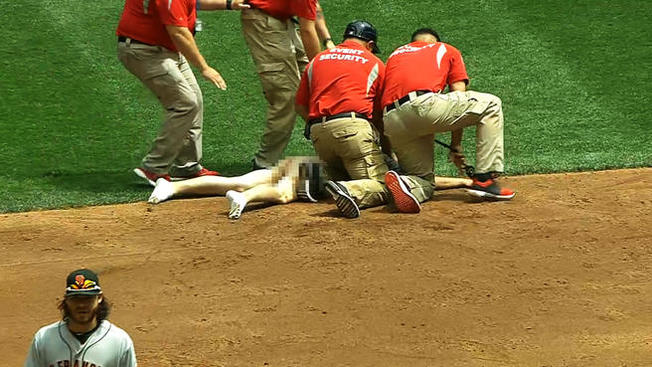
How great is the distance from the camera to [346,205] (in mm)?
8703

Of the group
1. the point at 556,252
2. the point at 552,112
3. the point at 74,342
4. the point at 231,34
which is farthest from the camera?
the point at 231,34

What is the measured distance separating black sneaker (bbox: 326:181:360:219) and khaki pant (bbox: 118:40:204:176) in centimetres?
155

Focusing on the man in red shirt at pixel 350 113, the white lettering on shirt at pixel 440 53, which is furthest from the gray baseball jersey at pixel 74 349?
the white lettering on shirt at pixel 440 53

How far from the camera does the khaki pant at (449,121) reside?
8945 millimetres

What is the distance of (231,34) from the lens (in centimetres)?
1317

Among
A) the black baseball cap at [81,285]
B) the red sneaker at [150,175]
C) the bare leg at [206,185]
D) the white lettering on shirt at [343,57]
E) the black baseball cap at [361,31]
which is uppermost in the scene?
the black baseball cap at [361,31]

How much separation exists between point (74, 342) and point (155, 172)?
4701 millimetres

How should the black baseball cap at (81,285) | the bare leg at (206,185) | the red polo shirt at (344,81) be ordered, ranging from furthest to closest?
the bare leg at (206,185)
the red polo shirt at (344,81)
the black baseball cap at (81,285)

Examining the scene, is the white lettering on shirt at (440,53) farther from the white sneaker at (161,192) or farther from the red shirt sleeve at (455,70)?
the white sneaker at (161,192)

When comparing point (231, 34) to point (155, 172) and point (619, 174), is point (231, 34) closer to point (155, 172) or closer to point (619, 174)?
point (155, 172)

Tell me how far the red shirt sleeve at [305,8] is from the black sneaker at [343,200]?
64.4 inches

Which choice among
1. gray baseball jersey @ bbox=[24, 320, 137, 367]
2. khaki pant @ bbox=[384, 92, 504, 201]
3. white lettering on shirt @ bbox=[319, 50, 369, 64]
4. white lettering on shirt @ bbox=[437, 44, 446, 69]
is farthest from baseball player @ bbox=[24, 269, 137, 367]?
white lettering on shirt @ bbox=[437, 44, 446, 69]

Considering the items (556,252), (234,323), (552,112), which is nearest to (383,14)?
(552,112)

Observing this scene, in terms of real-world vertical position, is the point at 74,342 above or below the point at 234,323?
above
